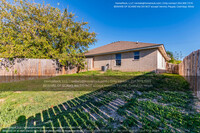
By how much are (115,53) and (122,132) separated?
11.7 metres

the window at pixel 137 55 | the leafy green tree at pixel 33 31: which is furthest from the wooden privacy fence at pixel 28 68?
the window at pixel 137 55

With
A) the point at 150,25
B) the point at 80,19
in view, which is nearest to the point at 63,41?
the point at 80,19

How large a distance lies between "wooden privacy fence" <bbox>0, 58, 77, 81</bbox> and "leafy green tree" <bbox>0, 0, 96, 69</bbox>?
54 centimetres

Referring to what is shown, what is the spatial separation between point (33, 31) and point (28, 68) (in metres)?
3.71

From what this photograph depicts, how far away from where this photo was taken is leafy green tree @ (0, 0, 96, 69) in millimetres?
7152

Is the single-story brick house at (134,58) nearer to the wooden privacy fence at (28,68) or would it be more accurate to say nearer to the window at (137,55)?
the window at (137,55)

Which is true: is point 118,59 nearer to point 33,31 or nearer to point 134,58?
point 134,58

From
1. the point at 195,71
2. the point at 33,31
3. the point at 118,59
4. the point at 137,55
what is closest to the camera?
the point at 195,71

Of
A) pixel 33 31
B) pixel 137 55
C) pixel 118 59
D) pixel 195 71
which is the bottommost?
pixel 195 71

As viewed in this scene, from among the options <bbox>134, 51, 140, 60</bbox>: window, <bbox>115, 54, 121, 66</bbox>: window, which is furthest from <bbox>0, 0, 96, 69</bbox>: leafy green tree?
<bbox>134, 51, 140, 60</bbox>: window

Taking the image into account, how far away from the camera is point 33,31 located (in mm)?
8156

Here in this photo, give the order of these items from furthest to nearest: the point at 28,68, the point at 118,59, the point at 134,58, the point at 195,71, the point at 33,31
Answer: the point at 118,59
the point at 134,58
the point at 33,31
the point at 28,68
the point at 195,71

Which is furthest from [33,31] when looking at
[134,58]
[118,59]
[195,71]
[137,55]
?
[195,71]

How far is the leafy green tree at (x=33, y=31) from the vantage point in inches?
282
